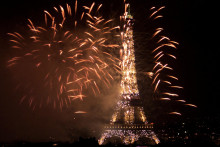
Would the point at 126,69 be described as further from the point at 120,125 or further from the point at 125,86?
the point at 120,125

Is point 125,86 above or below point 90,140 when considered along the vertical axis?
above

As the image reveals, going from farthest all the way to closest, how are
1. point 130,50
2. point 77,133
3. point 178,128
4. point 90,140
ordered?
point 178,128
point 77,133
point 130,50
point 90,140

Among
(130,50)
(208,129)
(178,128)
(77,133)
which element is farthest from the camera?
(178,128)

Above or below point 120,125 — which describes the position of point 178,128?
below

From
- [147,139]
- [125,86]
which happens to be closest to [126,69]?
[125,86]

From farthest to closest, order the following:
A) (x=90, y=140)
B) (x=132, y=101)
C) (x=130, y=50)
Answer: (x=132, y=101) < (x=130, y=50) < (x=90, y=140)

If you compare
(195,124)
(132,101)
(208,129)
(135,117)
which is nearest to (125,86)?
(132,101)

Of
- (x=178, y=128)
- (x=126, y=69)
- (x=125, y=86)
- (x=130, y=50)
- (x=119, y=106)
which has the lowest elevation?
(x=178, y=128)

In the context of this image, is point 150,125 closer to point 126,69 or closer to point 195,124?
point 126,69

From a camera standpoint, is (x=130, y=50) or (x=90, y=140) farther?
(x=130, y=50)
